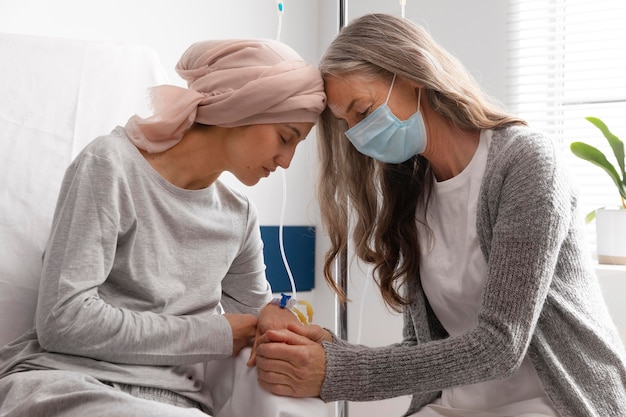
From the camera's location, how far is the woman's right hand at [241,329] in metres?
1.39

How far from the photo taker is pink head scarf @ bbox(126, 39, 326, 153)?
135 cm

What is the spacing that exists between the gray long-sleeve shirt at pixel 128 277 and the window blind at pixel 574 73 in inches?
59.5

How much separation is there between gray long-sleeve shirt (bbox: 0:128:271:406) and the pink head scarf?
76 millimetres

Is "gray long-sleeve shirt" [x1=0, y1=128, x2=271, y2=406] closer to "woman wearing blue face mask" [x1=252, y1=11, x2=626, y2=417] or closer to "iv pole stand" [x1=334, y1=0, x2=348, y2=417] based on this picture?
"woman wearing blue face mask" [x1=252, y1=11, x2=626, y2=417]

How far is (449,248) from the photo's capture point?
1.50m

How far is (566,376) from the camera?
1295mm

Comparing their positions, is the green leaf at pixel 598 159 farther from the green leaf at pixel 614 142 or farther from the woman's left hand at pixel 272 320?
the woman's left hand at pixel 272 320

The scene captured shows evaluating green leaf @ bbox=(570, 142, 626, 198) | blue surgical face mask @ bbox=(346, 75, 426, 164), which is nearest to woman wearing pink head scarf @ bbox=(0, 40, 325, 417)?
blue surgical face mask @ bbox=(346, 75, 426, 164)

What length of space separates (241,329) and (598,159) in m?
1.41

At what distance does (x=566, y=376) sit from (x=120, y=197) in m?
0.86

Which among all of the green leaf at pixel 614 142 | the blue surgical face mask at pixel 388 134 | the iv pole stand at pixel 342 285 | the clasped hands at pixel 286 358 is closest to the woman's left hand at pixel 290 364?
the clasped hands at pixel 286 358

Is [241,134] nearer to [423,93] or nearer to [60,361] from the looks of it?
[423,93]

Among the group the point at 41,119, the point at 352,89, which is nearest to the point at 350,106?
the point at 352,89

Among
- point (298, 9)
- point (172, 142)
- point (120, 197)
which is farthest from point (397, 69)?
point (298, 9)
